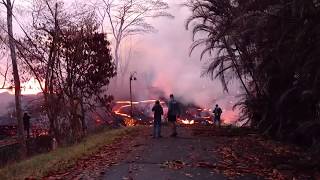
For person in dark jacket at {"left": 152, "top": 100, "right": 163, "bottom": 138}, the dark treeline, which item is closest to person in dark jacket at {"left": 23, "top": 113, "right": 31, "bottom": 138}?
the dark treeline

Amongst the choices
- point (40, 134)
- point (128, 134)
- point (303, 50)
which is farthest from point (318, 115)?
point (40, 134)

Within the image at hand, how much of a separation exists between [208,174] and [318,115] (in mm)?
8733

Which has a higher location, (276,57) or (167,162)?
(276,57)

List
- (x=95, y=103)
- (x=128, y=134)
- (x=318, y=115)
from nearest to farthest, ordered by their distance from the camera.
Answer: (x=318, y=115)
(x=128, y=134)
(x=95, y=103)

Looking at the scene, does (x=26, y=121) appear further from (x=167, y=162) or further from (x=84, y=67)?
(x=167, y=162)

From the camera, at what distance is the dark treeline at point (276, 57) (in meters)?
14.9

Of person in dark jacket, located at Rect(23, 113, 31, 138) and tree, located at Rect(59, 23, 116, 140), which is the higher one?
tree, located at Rect(59, 23, 116, 140)

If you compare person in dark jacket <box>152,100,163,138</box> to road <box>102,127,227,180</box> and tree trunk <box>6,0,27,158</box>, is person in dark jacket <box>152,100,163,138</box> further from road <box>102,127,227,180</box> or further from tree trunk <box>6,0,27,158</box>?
tree trunk <box>6,0,27,158</box>

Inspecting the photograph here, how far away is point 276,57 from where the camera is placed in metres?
17.9

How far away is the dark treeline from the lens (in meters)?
14.9

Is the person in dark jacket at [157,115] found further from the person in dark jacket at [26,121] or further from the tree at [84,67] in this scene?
the person in dark jacket at [26,121]

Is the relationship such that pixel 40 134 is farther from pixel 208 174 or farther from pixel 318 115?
pixel 208 174

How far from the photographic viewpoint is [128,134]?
89.0ft

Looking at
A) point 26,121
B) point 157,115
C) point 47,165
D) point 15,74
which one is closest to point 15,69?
point 15,74
